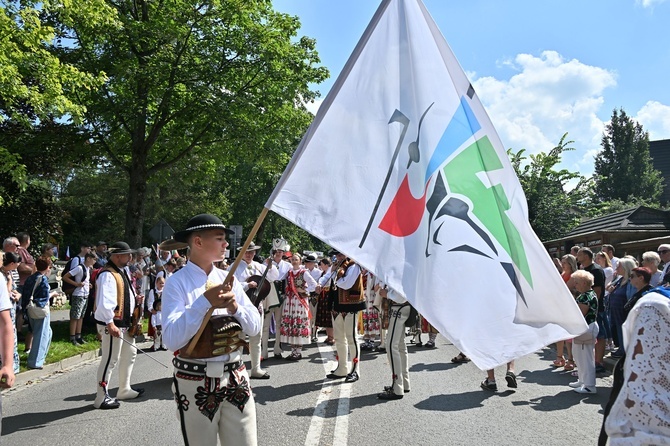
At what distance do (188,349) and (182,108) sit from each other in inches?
595

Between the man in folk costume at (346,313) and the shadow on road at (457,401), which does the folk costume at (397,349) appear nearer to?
the shadow on road at (457,401)

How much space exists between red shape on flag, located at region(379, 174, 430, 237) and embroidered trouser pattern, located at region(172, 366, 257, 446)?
53.6 inches

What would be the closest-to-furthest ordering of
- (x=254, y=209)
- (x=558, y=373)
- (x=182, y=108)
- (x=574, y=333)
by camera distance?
(x=574, y=333) → (x=558, y=373) → (x=182, y=108) → (x=254, y=209)

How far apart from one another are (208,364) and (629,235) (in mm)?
15784

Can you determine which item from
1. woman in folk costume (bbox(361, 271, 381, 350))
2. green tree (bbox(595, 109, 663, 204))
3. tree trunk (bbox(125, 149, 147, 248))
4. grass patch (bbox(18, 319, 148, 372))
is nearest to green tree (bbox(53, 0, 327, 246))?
tree trunk (bbox(125, 149, 147, 248))

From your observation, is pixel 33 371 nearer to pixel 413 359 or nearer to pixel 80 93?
pixel 413 359

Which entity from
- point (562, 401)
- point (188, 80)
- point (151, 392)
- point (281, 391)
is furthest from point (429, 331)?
Result: point (188, 80)

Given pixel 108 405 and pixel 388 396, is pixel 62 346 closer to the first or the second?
pixel 108 405

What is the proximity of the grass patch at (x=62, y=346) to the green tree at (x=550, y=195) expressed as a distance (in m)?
20.7

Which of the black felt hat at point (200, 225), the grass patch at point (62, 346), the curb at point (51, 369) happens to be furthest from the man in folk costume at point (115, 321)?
the black felt hat at point (200, 225)

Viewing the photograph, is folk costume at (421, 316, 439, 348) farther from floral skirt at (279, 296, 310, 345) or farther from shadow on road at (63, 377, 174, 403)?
shadow on road at (63, 377, 174, 403)

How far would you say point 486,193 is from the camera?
318 cm

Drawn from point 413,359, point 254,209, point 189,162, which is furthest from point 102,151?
point 254,209

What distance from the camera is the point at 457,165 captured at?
126 inches
